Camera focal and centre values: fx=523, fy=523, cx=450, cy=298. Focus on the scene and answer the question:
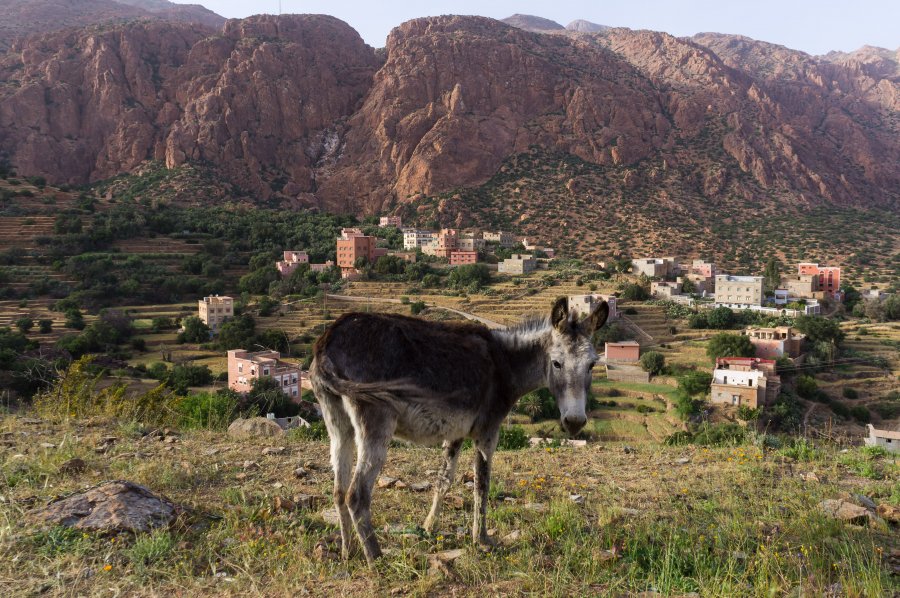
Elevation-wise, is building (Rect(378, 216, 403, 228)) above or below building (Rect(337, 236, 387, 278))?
above

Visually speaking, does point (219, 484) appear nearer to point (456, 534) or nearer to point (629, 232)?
point (456, 534)

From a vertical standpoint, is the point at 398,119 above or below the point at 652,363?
above

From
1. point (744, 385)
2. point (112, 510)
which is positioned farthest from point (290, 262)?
point (112, 510)

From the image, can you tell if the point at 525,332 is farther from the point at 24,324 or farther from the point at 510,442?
the point at 24,324

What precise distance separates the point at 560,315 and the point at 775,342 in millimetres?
40280

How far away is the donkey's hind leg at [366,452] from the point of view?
3.44 m

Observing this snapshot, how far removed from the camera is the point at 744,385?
1187 inches

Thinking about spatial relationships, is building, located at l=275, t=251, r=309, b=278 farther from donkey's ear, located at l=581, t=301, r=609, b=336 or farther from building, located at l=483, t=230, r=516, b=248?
donkey's ear, located at l=581, t=301, r=609, b=336

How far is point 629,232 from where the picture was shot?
267 ft

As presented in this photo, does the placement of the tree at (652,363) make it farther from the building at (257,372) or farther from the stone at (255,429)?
the stone at (255,429)

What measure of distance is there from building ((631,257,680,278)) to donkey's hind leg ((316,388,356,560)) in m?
59.4

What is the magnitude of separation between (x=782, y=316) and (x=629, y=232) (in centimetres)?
3675

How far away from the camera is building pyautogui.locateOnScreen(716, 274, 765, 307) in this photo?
2019 inches

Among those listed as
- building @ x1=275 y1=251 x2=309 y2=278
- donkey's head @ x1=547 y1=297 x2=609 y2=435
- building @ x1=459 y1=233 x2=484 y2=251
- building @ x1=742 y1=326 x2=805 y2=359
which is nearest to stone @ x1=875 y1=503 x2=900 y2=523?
donkey's head @ x1=547 y1=297 x2=609 y2=435
